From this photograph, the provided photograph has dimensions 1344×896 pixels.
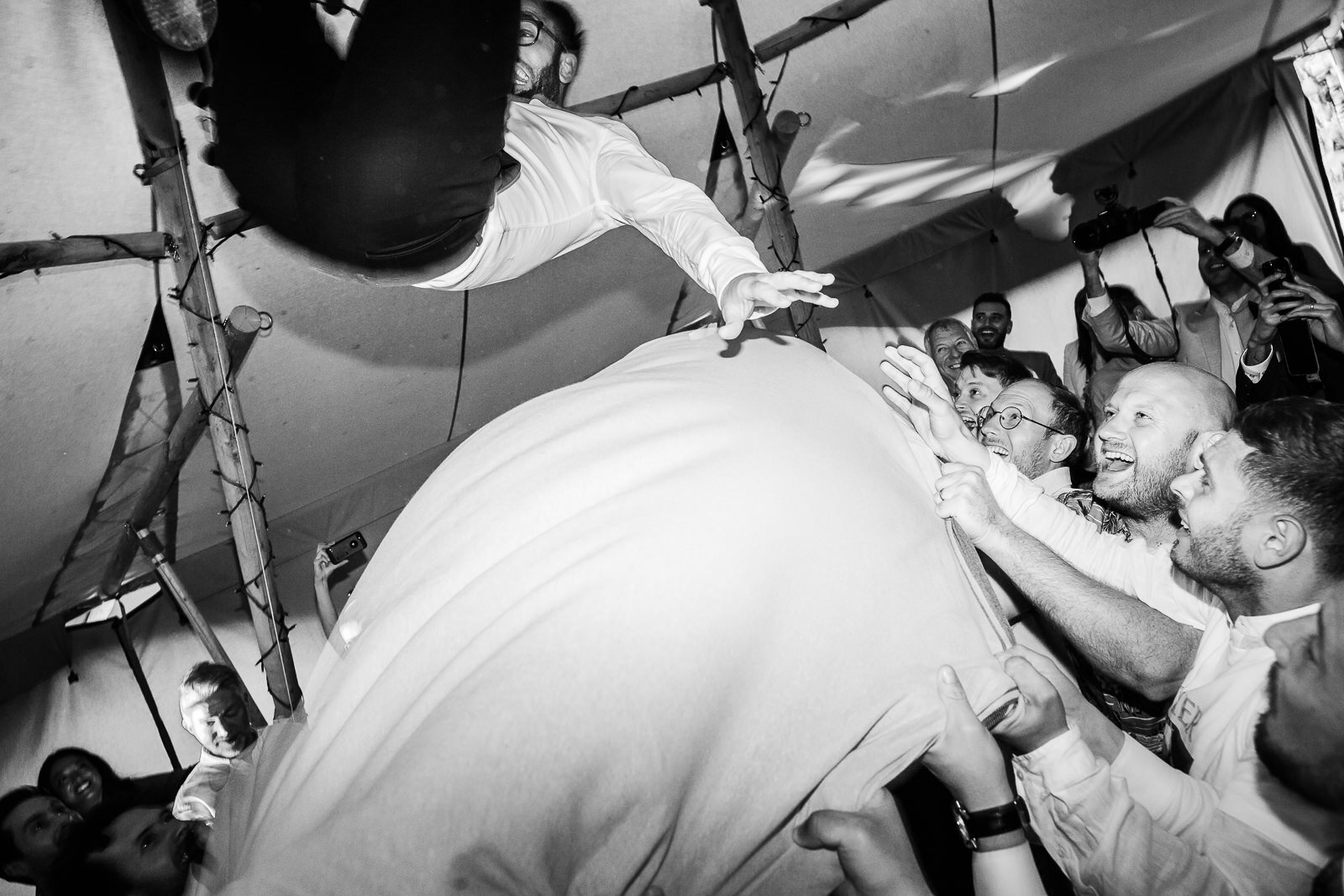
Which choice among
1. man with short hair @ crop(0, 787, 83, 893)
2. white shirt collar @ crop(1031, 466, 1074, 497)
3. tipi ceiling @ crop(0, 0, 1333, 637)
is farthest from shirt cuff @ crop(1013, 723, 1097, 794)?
tipi ceiling @ crop(0, 0, 1333, 637)

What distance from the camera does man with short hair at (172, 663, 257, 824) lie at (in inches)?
43.7

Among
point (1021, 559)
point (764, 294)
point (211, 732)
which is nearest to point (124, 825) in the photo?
point (211, 732)

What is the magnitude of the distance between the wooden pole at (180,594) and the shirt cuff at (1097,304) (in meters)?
3.48

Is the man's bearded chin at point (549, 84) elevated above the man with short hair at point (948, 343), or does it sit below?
above

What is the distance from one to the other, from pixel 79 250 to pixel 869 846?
2.44 meters

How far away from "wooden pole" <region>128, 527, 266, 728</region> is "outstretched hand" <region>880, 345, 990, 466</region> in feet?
9.08

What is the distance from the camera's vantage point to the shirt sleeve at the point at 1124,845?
0.88m

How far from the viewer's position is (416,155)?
108cm

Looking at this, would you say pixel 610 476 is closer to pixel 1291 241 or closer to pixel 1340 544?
pixel 1340 544

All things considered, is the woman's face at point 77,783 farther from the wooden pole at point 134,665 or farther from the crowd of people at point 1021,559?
the wooden pole at point 134,665

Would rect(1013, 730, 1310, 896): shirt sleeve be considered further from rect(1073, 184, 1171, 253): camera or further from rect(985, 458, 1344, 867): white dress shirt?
rect(1073, 184, 1171, 253): camera

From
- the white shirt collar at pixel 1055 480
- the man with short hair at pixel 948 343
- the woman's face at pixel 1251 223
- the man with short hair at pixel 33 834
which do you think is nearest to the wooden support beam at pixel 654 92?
the man with short hair at pixel 948 343

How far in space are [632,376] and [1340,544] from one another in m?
0.95

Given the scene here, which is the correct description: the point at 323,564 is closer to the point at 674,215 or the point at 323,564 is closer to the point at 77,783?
the point at 77,783
